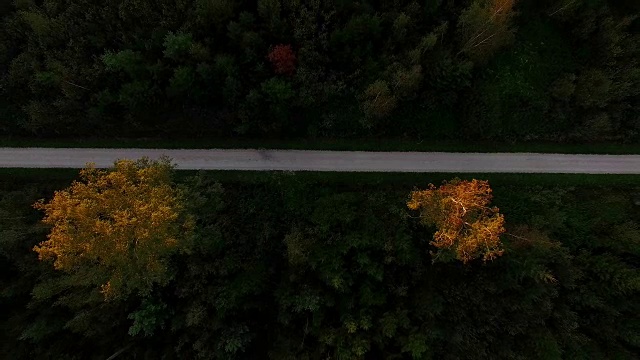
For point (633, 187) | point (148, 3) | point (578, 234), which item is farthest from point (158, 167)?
point (633, 187)

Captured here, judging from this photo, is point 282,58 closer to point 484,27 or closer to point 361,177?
point 361,177

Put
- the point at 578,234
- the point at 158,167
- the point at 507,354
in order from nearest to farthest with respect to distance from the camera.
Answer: the point at 158,167 → the point at 507,354 → the point at 578,234

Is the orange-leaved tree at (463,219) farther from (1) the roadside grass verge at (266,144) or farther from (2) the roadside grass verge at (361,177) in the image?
(1) the roadside grass verge at (266,144)

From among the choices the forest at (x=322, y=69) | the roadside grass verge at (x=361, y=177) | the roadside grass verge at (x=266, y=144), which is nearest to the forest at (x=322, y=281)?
the roadside grass verge at (x=361, y=177)

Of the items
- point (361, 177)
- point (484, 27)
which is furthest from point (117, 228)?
point (484, 27)

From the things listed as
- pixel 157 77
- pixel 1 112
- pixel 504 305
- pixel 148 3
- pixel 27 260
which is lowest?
pixel 504 305

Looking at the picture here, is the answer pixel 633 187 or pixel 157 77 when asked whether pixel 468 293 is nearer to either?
pixel 633 187
